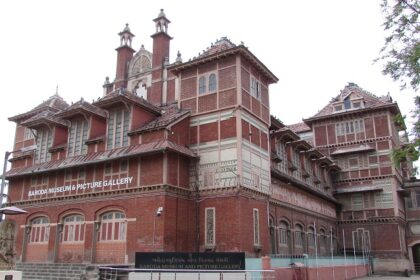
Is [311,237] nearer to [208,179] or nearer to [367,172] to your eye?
[367,172]

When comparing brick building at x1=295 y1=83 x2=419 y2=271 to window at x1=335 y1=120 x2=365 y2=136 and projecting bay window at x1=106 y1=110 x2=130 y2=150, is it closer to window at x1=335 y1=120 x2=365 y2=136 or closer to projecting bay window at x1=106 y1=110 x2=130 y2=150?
window at x1=335 y1=120 x2=365 y2=136

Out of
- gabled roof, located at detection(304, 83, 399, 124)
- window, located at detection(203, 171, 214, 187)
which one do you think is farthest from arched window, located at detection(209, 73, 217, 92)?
→ gabled roof, located at detection(304, 83, 399, 124)

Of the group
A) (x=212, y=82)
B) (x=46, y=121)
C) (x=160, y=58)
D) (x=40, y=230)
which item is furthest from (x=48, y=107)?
(x=212, y=82)

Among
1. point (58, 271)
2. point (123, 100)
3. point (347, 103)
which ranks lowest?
point (58, 271)

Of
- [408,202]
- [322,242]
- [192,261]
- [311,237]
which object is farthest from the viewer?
[408,202]

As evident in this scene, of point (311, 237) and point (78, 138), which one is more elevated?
point (78, 138)

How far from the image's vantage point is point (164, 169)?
2505 cm

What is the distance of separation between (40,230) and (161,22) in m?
18.7

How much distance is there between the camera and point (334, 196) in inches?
1833

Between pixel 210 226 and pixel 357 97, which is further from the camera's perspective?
pixel 357 97

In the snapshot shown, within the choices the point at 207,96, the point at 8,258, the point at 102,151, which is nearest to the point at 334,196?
the point at 207,96

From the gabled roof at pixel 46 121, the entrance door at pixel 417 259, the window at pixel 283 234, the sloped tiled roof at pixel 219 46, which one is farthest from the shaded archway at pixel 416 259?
the gabled roof at pixel 46 121

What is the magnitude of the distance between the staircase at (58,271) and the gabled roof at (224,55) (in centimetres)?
1380

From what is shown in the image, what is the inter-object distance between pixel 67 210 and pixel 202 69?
42.2 ft
